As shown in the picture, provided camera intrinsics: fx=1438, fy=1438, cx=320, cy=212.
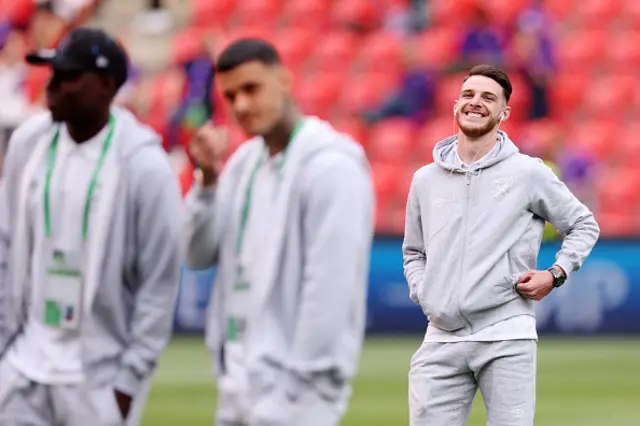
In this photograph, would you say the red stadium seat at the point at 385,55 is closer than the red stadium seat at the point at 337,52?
Yes

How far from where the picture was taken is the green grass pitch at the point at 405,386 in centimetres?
917

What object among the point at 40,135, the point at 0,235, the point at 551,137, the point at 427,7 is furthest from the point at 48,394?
the point at 427,7

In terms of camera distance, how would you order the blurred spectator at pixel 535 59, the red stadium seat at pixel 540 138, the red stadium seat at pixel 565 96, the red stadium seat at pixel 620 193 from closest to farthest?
the red stadium seat at pixel 540 138
the red stadium seat at pixel 620 193
the blurred spectator at pixel 535 59
the red stadium seat at pixel 565 96

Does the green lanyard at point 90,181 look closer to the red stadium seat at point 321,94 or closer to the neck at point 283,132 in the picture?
the neck at point 283,132

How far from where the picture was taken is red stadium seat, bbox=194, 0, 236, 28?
17.9m

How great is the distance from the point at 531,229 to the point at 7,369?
255 centimetres

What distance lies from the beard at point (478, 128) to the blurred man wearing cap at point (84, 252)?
7.66 feet

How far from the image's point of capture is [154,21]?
57.6ft

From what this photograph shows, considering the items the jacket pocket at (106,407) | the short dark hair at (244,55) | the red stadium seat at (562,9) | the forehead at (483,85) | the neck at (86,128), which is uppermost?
the red stadium seat at (562,9)

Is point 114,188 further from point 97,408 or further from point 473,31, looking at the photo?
point 473,31

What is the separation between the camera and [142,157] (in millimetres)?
4395

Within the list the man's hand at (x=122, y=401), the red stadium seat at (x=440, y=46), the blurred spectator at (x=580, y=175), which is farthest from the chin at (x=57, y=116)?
the red stadium seat at (x=440, y=46)

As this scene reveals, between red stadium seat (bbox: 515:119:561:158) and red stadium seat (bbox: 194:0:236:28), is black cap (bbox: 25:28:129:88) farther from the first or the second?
red stadium seat (bbox: 194:0:236:28)

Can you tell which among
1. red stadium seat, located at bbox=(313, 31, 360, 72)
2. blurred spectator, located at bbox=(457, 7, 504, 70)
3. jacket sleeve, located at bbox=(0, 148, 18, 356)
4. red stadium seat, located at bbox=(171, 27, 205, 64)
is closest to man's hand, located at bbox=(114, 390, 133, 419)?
jacket sleeve, located at bbox=(0, 148, 18, 356)
